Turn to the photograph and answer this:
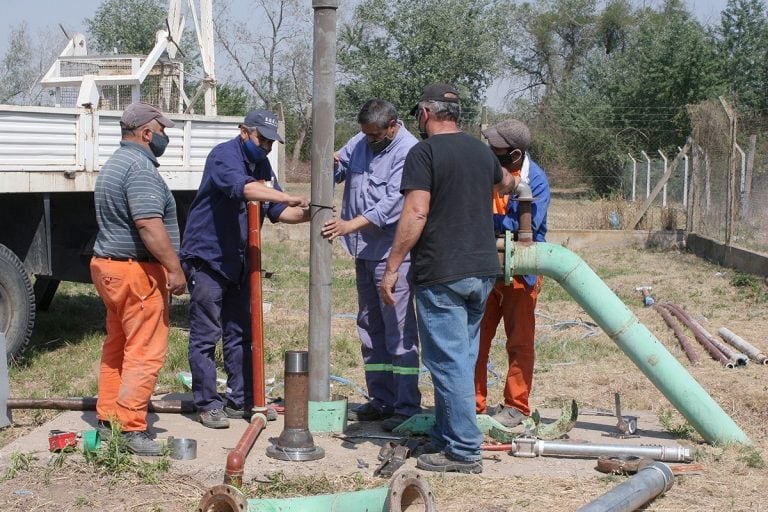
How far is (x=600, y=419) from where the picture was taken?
21.5 ft

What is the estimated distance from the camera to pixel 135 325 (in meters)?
5.34

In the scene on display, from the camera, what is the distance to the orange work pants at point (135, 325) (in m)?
5.33

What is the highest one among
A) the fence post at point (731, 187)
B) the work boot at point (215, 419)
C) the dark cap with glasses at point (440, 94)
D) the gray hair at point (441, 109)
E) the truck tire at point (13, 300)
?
the dark cap with glasses at point (440, 94)

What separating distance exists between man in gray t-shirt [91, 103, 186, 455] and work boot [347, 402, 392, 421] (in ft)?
4.49

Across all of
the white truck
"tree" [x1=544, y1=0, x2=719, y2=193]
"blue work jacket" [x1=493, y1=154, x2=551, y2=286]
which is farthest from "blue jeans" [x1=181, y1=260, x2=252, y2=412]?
"tree" [x1=544, y1=0, x2=719, y2=193]

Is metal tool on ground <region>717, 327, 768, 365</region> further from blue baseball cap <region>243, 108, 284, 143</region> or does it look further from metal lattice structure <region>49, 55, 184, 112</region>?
metal lattice structure <region>49, 55, 184, 112</region>

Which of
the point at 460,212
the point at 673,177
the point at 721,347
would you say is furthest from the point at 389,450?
the point at 673,177

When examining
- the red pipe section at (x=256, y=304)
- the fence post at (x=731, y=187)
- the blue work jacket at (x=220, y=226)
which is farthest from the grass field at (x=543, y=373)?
the blue work jacket at (x=220, y=226)

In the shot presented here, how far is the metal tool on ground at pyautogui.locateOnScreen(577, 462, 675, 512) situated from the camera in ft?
14.3

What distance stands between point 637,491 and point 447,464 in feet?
3.27

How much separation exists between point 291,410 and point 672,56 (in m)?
32.0

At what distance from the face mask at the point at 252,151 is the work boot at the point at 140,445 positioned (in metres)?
1.72

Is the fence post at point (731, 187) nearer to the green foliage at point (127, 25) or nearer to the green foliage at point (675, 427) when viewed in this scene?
the green foliage at point (675, 427)

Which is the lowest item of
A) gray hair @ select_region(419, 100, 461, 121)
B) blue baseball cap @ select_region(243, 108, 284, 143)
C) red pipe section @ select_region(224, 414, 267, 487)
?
red pipe section @ select_region(224, 414, 267, 487)
